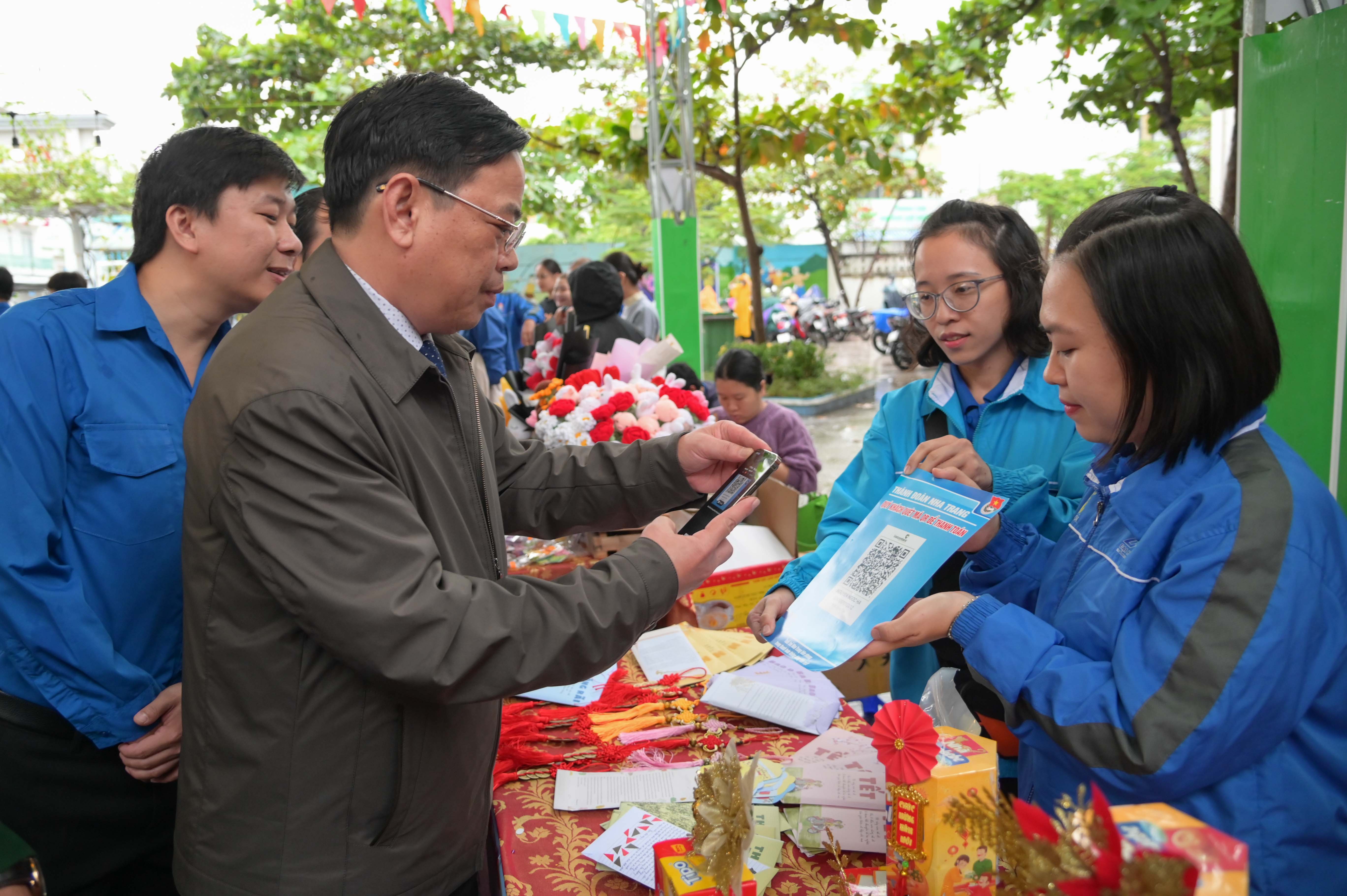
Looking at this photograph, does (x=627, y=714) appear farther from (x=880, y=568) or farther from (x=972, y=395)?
(x=972, y=395)

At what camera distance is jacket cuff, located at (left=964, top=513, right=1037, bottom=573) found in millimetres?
1721

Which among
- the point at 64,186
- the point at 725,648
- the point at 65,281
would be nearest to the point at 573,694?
the point at 725,648

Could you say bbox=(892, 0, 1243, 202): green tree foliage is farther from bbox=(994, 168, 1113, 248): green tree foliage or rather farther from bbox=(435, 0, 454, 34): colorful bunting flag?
bbox=(994, 168, 1113, 248): green tree foliage

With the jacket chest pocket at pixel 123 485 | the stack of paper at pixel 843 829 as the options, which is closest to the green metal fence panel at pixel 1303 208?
the stack of paper at pixel 843 829

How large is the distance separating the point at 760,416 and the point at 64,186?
19273mm

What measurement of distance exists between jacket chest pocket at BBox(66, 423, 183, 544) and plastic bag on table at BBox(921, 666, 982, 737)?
5.30ft

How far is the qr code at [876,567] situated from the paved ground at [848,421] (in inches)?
134

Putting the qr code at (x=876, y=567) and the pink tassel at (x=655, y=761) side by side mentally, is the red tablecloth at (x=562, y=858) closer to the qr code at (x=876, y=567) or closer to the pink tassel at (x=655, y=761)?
the pink tassel at (x=655, y=761)

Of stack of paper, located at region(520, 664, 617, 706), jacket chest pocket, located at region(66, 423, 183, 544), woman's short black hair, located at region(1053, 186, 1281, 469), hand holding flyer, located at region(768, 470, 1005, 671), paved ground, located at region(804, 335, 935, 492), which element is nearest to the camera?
woman's short black hair, located at region(1053, 186, 1281, 469)

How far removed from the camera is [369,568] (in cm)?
121

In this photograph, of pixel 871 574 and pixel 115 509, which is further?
pixel 115 509

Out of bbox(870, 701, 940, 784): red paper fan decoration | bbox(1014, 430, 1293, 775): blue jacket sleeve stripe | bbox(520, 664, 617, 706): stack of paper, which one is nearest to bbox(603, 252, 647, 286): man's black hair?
bbox(520, 664, 617, 706): stack of paper

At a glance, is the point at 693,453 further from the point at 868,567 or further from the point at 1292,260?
the point at 1292,260

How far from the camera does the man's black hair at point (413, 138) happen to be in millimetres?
1361
